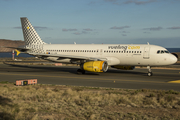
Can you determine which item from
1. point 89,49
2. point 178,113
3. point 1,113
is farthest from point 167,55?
point 1,113

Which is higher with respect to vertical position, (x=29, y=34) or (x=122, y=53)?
(x=29, y=34)

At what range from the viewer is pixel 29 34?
125 feet

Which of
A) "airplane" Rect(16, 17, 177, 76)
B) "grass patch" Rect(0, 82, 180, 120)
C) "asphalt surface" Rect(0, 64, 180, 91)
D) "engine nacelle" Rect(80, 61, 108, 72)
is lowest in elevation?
"grass patch" Rect(0, 82, 180, 120)

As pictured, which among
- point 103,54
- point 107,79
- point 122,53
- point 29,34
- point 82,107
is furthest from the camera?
point 29,34

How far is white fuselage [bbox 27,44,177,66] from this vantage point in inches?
1141

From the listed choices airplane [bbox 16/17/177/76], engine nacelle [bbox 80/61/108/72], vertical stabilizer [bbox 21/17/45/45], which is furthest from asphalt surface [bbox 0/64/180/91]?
vertical stabilizer [bbox 21/17/45/45]

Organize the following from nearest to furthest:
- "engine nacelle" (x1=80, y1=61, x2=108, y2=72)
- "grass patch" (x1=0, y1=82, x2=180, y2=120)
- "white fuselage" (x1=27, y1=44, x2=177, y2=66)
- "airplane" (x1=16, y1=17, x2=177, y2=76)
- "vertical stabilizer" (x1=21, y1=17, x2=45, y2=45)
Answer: "grass patch" (x1=0, y1=82, x2=180, y2=120) < "engine nacelle" (x1=80, y1=61, x2=108, y2=72) < "airplane" (x1=16, y1=17, x2=177, y2=76) < "white fuselage" (x1=27, y1=44, x2=177, y2=66) < "vertical stabilizer" (x1=21, y1=17, x2=45, y2=45)

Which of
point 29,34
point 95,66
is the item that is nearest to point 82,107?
point 95,66

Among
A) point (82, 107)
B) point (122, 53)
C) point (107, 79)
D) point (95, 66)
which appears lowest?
point (82, 107)

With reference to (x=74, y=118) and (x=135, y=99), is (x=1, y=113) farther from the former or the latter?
(x=135, y=99)

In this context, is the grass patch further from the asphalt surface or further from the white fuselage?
the white fuselage

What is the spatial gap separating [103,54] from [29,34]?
15.2 meters

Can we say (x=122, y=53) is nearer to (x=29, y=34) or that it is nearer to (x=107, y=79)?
(x=107, y=79)

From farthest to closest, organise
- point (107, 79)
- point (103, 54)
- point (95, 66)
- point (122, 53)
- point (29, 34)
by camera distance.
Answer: point (29, 34) < point (103, 54) < point (122, 53) < point (95, 66) < point (107, 79)
